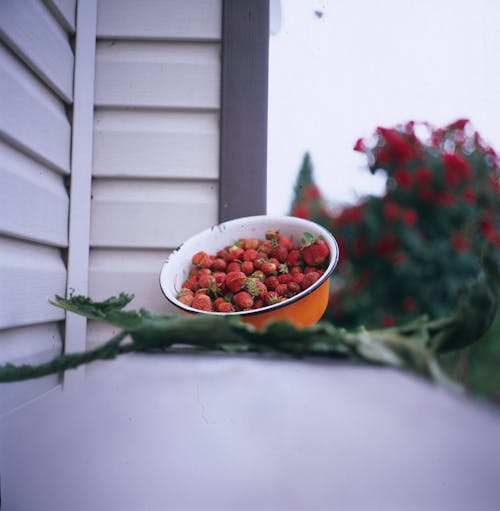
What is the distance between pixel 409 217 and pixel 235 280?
133 cm

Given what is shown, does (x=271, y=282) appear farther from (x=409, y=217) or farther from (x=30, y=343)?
(x=409, y=217)

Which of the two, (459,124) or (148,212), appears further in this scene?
(459,124)

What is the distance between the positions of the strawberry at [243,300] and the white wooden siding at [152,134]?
315 millimetres

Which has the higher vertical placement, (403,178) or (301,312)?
(403,178)

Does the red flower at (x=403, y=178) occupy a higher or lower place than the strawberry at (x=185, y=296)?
higher

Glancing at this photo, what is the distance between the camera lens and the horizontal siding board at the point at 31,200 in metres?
0.81

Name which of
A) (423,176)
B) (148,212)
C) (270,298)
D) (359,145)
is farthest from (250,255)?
(423,176)

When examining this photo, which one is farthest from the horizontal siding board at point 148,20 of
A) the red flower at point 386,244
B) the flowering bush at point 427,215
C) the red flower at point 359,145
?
the red flower at point 386,244

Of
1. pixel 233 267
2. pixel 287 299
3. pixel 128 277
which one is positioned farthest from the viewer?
pixel 128 277

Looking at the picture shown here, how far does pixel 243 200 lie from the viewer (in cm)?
116

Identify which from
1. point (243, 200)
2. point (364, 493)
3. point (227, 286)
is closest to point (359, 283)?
point (243, 200)

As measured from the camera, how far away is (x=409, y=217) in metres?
2.04

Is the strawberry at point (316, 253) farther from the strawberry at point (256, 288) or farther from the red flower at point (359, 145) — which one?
the red flower at point (359, 145)

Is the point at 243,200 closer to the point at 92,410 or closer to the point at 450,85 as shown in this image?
the point at 92,410
